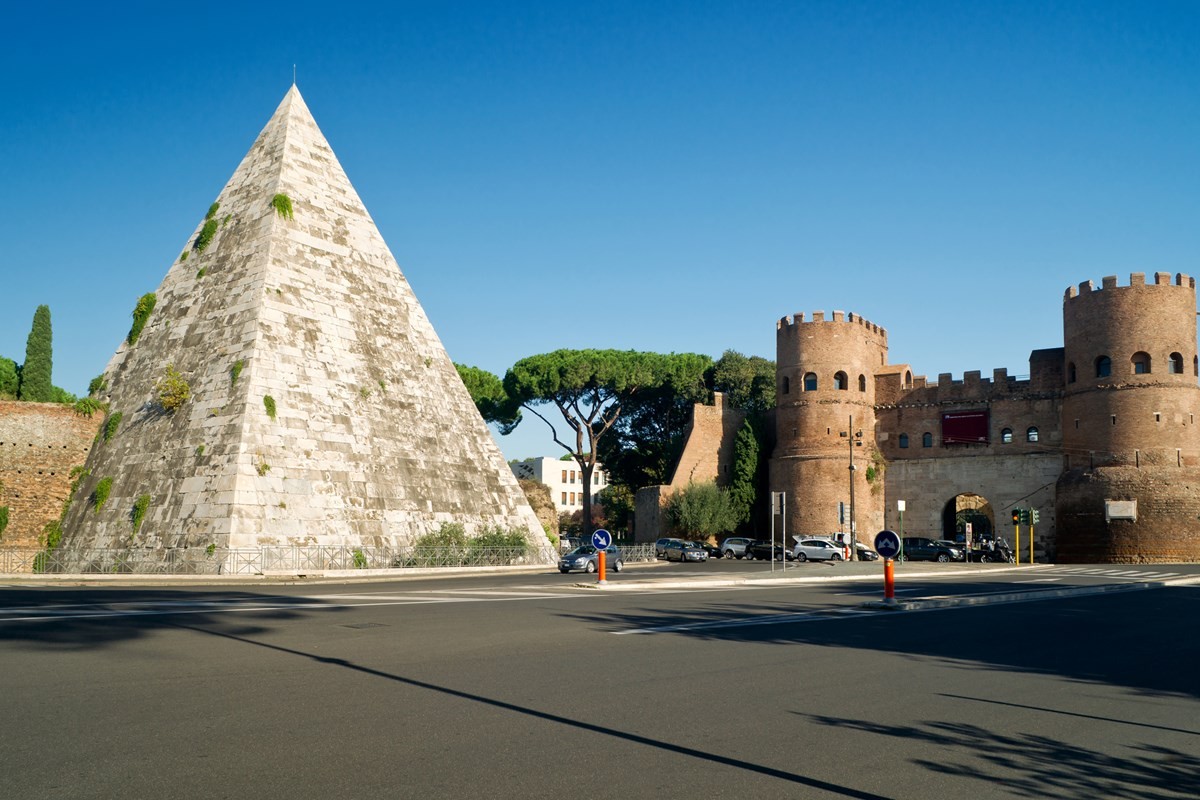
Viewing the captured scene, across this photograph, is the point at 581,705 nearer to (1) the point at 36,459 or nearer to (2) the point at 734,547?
(1) the point at 36,459

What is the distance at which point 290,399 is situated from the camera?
82.8 feet

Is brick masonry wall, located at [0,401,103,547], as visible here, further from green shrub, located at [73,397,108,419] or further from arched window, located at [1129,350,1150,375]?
arched window, located at [1129,350,1150,375]

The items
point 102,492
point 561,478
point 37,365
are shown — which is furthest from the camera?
point 561,478

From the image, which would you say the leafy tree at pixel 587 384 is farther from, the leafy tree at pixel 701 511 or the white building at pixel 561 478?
the white building at pixel 561 478

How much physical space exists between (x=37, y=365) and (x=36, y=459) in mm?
7286

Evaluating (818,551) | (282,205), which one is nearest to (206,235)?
(282,205)

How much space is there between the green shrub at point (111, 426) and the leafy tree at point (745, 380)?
44.3m

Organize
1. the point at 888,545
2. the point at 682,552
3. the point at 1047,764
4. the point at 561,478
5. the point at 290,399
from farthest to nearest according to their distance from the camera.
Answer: the point at 561,478
the point at 682,552
the point at 290,399
the point at 888,545
the point at 1047,764

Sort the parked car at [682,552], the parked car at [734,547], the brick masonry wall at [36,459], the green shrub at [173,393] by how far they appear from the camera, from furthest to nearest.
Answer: the parked car at [734,547], the parked car at [682,552], the brick masonry wall at [36,459], the green shrub at [173,393]

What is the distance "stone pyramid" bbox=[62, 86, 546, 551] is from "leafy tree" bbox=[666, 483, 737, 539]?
71.5 feet

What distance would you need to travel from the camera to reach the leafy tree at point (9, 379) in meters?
34.9

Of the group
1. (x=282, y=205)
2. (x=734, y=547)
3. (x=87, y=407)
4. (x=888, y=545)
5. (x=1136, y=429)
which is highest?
(x=282, y=205)

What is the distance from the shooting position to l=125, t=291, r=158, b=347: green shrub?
29359mm

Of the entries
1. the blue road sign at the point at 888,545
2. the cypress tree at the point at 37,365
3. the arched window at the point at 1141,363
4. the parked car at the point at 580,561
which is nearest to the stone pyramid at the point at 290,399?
the parked car at the point at 580,561
